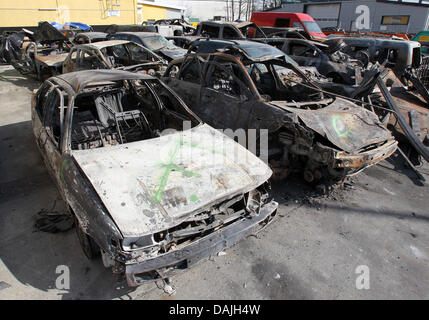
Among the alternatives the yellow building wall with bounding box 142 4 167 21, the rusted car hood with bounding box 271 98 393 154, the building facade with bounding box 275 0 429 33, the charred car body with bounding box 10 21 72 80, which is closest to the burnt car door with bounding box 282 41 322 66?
the rusted car hood with bounding box 271 98 393 154

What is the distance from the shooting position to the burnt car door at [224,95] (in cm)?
444

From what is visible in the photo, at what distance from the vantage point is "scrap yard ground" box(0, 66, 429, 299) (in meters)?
2.62

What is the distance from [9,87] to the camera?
30.4 ft

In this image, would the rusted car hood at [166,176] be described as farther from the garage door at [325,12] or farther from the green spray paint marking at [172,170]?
the garage door at [325,12]

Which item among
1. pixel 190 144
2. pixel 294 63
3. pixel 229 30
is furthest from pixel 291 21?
pixel 190 144

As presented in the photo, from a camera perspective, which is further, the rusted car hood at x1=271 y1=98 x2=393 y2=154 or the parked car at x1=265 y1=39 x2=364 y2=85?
the parked car at x1=265 y1=39 x2=364 y2=85

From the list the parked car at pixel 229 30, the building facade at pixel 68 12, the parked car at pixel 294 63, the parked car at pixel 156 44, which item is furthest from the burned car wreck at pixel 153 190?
the building facade at pixel 68 12

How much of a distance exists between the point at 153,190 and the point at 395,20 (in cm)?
2584

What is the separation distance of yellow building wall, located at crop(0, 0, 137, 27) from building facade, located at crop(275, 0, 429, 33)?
1479 centimetres

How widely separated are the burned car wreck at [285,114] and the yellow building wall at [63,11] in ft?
58.6

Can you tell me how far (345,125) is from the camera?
405cm

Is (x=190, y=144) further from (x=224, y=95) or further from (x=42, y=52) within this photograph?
(x=42, y=52)

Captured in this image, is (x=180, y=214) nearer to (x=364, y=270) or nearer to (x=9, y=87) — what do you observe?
(x=364, y=270)

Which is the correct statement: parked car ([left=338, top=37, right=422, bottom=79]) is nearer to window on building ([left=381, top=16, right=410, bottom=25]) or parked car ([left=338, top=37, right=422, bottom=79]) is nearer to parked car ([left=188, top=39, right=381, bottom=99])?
parked car ([left=188, top=39, right=381, bottom=99])
